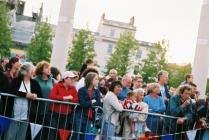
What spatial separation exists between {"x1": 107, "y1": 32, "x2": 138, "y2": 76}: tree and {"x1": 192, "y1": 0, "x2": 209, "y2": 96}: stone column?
3322 centimetres

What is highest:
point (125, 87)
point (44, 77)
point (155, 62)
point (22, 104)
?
point (155, 62)

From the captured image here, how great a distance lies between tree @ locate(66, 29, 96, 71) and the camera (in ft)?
156

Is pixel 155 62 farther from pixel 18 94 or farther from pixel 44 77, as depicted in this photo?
pixel 18 94

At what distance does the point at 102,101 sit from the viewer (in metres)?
8.68

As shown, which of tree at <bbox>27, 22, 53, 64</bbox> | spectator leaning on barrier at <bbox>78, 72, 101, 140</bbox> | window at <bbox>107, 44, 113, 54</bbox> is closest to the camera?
spectator leaning on barrier at <bbox>78, 72, 101, 140</bbox>

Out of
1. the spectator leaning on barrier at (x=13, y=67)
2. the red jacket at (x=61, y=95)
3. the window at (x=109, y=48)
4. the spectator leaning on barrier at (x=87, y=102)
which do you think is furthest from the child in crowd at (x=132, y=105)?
the window at (x=109, y=48)

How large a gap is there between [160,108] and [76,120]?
2.20 meters

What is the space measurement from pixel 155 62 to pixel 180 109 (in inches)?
1517

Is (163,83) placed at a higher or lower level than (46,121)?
higher

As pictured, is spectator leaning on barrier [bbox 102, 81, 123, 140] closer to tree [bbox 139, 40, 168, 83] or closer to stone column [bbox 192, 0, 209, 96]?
stone column [bbox 192, 0, 209, 96]

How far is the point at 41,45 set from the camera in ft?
158

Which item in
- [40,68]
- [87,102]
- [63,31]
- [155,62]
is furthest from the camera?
[155,62]

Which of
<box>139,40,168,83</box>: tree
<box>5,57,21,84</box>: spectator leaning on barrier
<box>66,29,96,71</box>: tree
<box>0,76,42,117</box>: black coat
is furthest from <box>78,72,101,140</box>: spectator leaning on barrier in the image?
<box>66,29,96,71</box>: tree

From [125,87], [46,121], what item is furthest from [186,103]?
[46,121]
